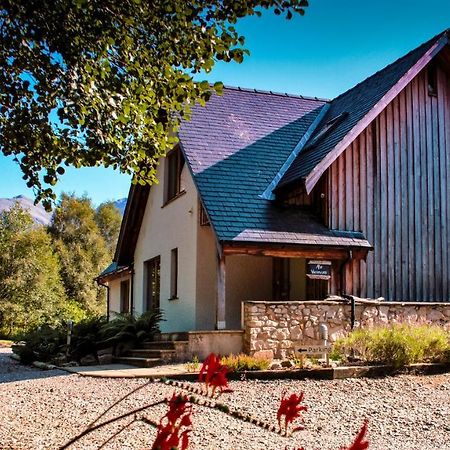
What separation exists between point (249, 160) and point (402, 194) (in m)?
3.79

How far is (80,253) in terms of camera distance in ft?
141

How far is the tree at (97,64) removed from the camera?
21.8 feet

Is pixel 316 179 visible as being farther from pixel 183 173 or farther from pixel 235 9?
pixel 235 9

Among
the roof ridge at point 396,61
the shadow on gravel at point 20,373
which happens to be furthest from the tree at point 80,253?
the shadow on gravel at point 20,373

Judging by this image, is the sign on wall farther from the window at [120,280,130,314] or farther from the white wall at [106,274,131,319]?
the window at [120,280,130,314]

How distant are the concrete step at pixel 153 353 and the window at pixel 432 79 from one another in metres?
9.50

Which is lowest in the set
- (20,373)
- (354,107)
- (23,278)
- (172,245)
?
(20,373)

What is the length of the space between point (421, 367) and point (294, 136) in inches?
324

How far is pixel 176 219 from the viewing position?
17109 mm

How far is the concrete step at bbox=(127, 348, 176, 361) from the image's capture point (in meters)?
→ 12.1

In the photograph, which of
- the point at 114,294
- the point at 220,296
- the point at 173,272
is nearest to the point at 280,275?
the point at 173,272

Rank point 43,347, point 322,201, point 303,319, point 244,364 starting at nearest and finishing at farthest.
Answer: point 244,364 → point 303,319 → point 322,201 → point 43,347

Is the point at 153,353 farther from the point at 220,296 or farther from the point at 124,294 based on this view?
the point at 124,294

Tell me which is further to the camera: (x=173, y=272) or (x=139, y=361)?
(x=173, y=272)
